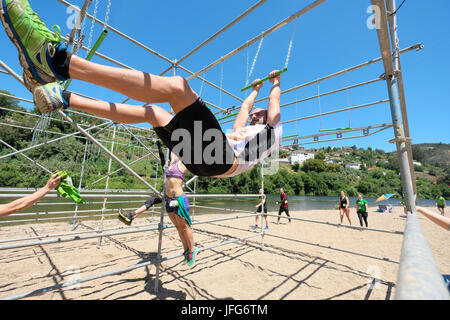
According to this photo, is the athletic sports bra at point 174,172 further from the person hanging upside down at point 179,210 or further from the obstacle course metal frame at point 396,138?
the obstacle course metal frame at point 396,138

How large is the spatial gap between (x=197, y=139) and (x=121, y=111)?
531 mm

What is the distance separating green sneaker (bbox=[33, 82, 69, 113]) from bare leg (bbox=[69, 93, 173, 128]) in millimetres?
55

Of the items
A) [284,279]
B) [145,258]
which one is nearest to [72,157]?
[145,258]

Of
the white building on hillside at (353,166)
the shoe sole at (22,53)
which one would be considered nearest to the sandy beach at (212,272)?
the shoe sole at (22,53)

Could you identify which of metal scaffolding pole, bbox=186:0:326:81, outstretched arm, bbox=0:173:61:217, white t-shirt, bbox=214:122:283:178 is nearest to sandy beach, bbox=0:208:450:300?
outstretched arm, bbox=0:173:61:217

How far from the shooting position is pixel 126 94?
1143 mm

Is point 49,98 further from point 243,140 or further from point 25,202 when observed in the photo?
point 243,140

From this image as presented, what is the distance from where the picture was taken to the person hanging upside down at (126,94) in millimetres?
1052

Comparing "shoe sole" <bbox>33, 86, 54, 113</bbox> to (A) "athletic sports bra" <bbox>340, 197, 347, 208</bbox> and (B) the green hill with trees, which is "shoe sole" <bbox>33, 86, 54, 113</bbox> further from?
(A) "athletic sports bra" <bbox>340, 197, 347, 208</bbox>

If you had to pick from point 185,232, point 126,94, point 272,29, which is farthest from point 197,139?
point 272,29

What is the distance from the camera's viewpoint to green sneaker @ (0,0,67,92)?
106 centimetres

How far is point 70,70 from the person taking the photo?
1037mm

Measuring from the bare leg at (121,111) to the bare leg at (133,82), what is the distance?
19 cm
